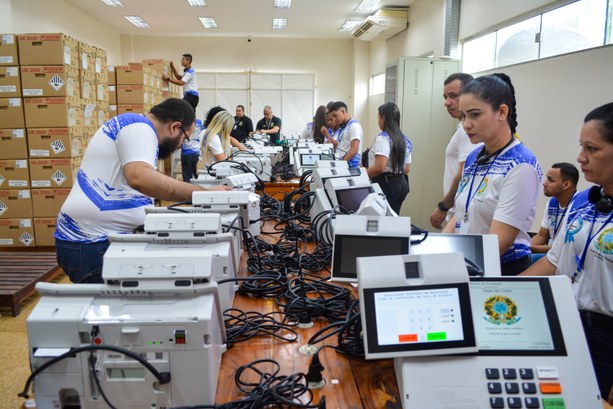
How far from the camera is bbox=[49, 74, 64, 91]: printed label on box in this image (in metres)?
4.14

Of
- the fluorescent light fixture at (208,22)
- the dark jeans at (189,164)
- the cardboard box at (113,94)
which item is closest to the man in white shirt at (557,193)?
the dark jeans at (189,164)

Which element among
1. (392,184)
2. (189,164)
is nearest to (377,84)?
(189,164)

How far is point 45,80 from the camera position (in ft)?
13.6

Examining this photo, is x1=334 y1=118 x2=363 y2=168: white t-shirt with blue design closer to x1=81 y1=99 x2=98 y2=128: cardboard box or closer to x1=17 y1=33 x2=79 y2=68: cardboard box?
x1=81 y1=99 x2=98 y2=128: cardboard box

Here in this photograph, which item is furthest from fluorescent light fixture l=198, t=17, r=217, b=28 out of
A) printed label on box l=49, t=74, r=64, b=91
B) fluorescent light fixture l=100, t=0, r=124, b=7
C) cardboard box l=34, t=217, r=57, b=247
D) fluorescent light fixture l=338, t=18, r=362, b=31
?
cardboard box l=34, t=217, r=57, b=247

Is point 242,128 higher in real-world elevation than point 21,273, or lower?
higher

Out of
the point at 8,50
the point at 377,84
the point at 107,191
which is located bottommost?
the point at 107,191

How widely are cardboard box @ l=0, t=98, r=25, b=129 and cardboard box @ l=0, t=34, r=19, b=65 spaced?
1.08 feet

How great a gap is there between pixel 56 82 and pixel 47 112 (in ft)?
0.93

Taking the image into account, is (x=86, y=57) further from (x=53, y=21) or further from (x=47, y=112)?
(x=53, y=21)

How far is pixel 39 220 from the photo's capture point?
4.25 meters

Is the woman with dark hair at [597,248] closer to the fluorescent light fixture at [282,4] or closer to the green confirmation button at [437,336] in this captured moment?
the green confirmation button at [437,336]

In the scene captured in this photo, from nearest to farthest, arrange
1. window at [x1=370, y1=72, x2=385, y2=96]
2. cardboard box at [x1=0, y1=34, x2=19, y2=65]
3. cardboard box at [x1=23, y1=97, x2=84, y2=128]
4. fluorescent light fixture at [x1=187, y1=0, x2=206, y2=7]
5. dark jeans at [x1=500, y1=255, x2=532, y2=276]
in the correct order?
dark jeans at [x1=500, y1=255, x2=532, y2=276], cardboard box at [x1=0, y1=34, x2=19, y2=65], cardboard box at [x1=23, y1=97, x2=84, y2=128], fluorescent light fixture at [x1=187, y1=0, x2=206, y2=7], window at [x1=370, y1=72, x2=385, y2=96]

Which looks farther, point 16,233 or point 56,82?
point 16,233
